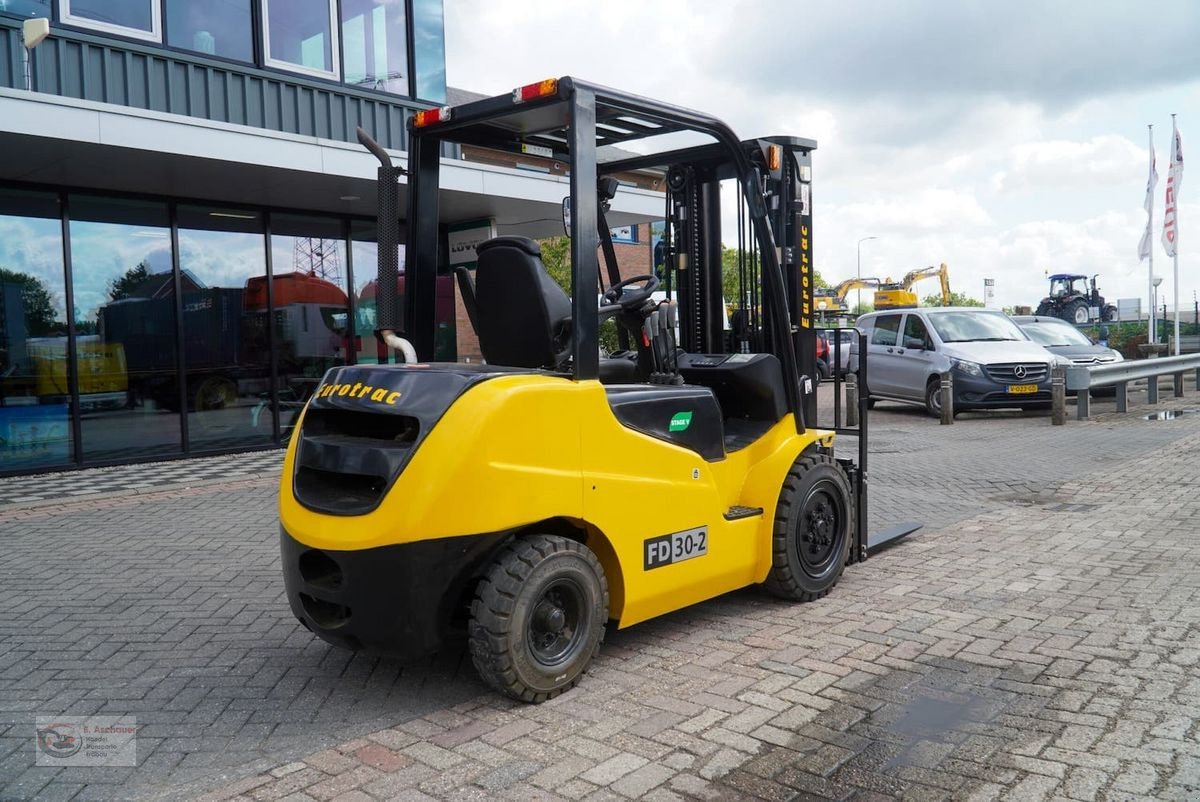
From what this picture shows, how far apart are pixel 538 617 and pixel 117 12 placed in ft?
31.1

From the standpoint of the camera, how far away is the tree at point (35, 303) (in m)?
10.8

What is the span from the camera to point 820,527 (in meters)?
5.61

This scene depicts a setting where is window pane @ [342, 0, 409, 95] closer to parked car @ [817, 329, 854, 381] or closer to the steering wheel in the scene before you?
parked car @ [817, 329, 854, 381]

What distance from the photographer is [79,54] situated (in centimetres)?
981

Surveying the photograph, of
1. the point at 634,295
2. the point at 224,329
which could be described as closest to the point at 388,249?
the point at 634,295

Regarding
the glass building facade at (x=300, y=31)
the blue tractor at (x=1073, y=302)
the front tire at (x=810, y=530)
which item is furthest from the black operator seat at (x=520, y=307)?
the blue tractor at (x=1073, y=302)

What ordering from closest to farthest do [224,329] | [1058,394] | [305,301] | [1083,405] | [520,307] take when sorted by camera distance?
[520,307] → [224,329] → [305,301] → [1058,394] → [1083,405]

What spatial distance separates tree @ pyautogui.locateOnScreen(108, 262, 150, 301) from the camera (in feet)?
37.7

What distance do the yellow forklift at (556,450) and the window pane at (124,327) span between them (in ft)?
25.8

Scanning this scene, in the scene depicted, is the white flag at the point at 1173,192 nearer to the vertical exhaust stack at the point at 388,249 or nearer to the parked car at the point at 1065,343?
the parked car at the point at 1065,343

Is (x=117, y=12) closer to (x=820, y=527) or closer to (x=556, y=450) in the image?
(x=556, y=450)

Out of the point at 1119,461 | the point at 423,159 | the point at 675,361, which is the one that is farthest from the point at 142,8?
the point at 1119,461

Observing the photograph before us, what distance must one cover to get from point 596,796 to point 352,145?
9131 millimetres

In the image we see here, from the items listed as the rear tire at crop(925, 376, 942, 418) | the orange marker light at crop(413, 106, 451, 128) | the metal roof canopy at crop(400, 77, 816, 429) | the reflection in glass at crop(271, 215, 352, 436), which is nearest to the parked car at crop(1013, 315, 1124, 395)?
the rear tire at crop(925, 376, 942, 418)
